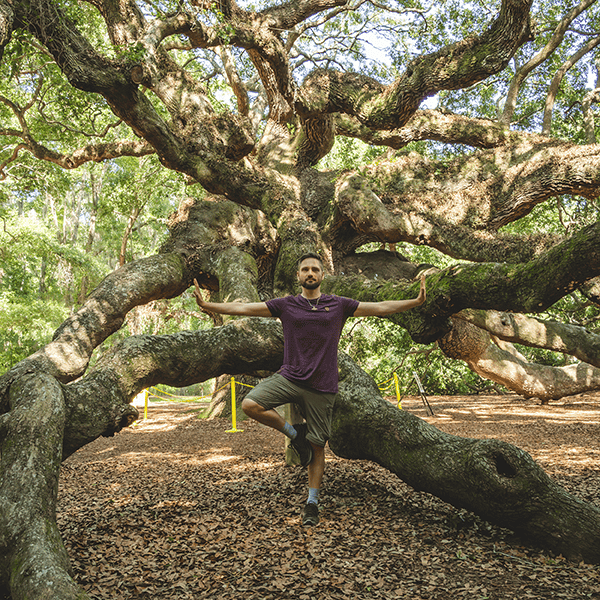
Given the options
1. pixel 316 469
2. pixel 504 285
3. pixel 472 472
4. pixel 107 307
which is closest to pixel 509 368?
pixel 504 285

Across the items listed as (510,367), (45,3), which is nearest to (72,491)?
(45,3)

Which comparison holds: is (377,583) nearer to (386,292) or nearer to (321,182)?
(386,292)

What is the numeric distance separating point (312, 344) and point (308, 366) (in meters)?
0.17

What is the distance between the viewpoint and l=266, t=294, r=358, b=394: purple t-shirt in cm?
351

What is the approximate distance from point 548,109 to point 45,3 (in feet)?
30.1

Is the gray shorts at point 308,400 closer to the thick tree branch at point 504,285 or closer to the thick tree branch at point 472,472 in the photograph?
the thick tree branch at point 472,472

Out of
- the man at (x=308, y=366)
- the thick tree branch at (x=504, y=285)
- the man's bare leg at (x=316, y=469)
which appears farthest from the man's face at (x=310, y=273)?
the thick tree branch at (x=504, y=285)

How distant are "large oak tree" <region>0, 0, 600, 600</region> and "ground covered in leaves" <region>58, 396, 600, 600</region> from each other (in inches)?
14.0

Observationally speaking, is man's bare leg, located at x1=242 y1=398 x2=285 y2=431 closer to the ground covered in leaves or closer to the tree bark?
the ground covered in leaves

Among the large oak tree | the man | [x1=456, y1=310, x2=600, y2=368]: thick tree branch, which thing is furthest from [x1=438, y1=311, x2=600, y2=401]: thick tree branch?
the man

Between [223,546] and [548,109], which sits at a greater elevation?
[548,109]

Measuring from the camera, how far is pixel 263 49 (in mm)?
7867

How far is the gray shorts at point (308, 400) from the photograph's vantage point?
3451 mm

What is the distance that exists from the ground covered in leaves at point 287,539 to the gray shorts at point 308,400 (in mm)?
683
